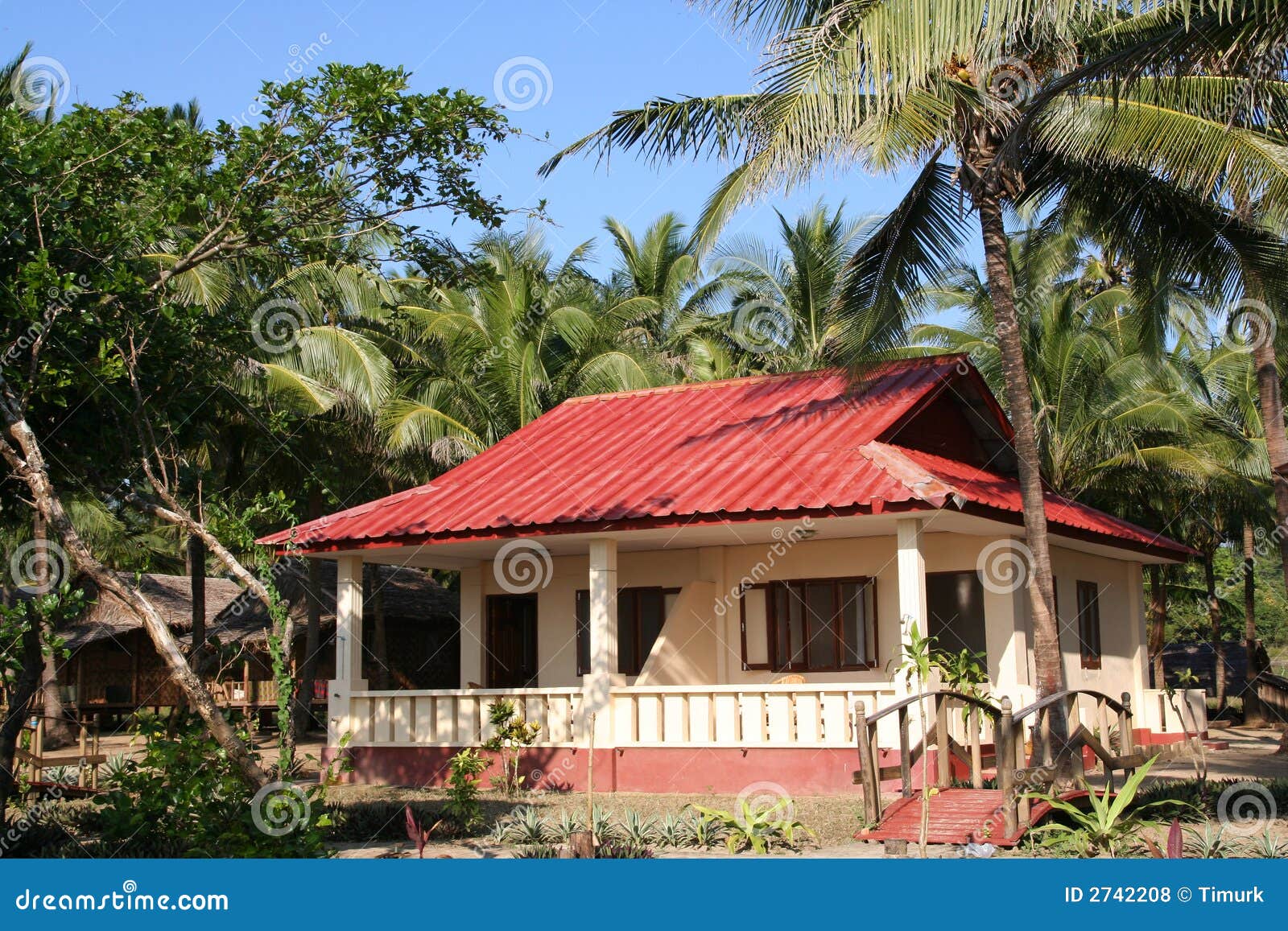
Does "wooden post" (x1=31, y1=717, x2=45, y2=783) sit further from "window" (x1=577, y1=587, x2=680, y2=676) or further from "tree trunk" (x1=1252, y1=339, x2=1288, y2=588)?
"tree trunk" (x1=1252, y1=339, x2=1288, y2=588)

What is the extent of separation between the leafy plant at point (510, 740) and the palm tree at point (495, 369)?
25.5ft

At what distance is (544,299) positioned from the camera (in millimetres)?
27609

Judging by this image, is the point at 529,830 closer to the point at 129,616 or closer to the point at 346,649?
the point at 346,649

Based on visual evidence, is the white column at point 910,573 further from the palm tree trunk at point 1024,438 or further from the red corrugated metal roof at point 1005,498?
the palm tree trunk at point 1024,438

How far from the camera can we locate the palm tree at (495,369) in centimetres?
2245

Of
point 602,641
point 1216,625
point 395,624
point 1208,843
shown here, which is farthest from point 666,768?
point 1216,625

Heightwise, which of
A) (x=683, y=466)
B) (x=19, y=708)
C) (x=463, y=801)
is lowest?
(x=463, y=801)

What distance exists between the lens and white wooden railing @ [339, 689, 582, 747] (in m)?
15.0

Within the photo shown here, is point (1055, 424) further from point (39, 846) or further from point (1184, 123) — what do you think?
point (39, 846)

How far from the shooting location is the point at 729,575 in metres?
16.7

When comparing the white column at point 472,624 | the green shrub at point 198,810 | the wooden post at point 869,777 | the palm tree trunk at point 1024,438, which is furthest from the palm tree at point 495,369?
the wooden post at point 869,777

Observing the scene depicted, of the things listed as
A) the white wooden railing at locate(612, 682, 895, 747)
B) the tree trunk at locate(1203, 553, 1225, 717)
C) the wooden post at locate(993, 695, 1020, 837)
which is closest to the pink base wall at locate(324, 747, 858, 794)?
the white wooden railing at locate(612, 682, 895, 747)

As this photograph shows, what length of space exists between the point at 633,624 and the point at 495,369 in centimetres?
757

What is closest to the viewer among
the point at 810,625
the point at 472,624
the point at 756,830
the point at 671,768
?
Result: the point at 756,830
